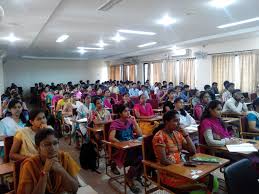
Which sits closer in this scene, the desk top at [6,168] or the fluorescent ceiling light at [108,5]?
the desk top at [6,168]

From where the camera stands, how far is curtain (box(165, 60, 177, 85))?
35.6 feet

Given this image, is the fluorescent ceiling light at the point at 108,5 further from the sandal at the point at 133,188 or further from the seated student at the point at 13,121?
the sandal at the point at 133,188

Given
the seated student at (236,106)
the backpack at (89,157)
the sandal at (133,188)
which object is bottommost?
the sandal at (133,188)

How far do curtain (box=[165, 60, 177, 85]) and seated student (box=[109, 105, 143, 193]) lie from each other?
7.59m

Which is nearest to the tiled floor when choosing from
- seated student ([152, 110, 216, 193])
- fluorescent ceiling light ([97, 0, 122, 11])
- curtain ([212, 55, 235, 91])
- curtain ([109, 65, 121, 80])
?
seated student ([152, 110, 216, 193])

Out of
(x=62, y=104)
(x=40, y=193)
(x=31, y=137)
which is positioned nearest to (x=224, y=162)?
(x=40, y=193)

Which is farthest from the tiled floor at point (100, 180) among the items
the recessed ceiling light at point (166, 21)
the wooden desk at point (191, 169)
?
the recessed ceiling light at point (166, 21)

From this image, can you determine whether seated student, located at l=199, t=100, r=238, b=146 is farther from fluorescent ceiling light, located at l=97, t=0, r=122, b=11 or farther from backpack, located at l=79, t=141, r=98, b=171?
fluorescent ceiling light, located at l=97, t=0, r=122, b=11

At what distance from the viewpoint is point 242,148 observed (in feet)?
8.80

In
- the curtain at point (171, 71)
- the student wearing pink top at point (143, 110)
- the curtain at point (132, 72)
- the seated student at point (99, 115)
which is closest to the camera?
the seated student at point (99, 115)

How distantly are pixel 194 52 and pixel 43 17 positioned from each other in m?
6.57

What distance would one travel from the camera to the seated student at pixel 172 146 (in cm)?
222

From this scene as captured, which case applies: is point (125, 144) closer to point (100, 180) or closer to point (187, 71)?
point (100, 180)

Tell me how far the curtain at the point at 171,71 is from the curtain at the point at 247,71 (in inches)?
127
